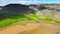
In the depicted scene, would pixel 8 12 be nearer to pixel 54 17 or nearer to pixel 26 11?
pixel 26 11

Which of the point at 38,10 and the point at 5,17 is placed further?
the point at 38,10

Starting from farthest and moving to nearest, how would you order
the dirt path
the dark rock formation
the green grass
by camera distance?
1. the dark rock formation
2. the green grass
3. the dirt path

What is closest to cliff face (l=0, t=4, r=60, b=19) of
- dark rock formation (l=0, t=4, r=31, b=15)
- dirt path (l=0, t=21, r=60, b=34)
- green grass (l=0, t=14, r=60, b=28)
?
dark rock formation (l=0, t=4, r=31, b=15)

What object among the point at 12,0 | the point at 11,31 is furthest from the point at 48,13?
the point at 11,31

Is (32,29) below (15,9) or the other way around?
below

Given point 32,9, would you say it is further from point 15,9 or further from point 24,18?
point 24,18

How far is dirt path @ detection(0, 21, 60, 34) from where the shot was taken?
2672 millimetres

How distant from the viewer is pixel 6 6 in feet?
12.1

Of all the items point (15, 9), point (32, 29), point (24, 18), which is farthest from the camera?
point (15, 9)

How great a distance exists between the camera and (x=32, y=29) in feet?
8.98

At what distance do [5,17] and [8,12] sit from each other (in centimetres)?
17

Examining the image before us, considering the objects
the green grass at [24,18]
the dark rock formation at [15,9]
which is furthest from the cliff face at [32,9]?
the green grass at [24,18]

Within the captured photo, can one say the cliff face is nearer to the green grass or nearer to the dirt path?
the green grass

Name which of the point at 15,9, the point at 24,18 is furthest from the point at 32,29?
the point at 15,9
